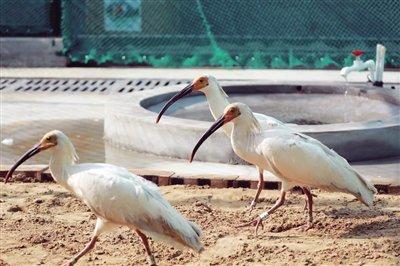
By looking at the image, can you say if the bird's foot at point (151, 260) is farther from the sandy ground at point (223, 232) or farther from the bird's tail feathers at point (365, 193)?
the bird's tail feathers at point (365, 193)

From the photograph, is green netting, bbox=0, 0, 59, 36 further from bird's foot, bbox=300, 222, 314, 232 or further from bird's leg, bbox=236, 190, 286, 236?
bird's foot, bbox=300, 222, 314, 232

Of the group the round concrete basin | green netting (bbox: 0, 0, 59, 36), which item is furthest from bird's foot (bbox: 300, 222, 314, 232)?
green netting (bbox: 0, 0, 59, 36)

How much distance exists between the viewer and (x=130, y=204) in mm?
5055

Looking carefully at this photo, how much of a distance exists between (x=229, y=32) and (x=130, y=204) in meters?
10.4

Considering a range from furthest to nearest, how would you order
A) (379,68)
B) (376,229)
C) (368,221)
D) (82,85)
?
(82,85) < (379,68) < (368,221) < (376,229)

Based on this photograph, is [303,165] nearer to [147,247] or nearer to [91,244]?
[147,247]

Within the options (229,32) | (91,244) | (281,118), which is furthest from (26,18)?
(91,244)

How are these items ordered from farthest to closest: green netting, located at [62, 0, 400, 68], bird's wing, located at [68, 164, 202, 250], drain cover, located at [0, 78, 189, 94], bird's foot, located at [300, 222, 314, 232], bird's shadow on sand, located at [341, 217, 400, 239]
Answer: green netting, located at [62, 0, 400, 68], drain cover, located at [0, 78, 189, 94], bird's foot, located at [300, 222, 314, 232], bird's shadow on sand, located at [341, 217, 400, 239], bird's wing, located at [68, 164, 202, 250]

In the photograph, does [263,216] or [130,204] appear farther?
[263,216]

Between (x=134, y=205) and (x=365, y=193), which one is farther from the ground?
(x=134, y=205)

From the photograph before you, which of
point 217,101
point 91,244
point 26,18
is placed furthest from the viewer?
point 26,18

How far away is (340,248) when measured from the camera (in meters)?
5.53

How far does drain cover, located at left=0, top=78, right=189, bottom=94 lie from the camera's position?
1267 centimetres

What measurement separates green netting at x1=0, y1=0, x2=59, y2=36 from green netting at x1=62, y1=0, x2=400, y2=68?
0.80m
